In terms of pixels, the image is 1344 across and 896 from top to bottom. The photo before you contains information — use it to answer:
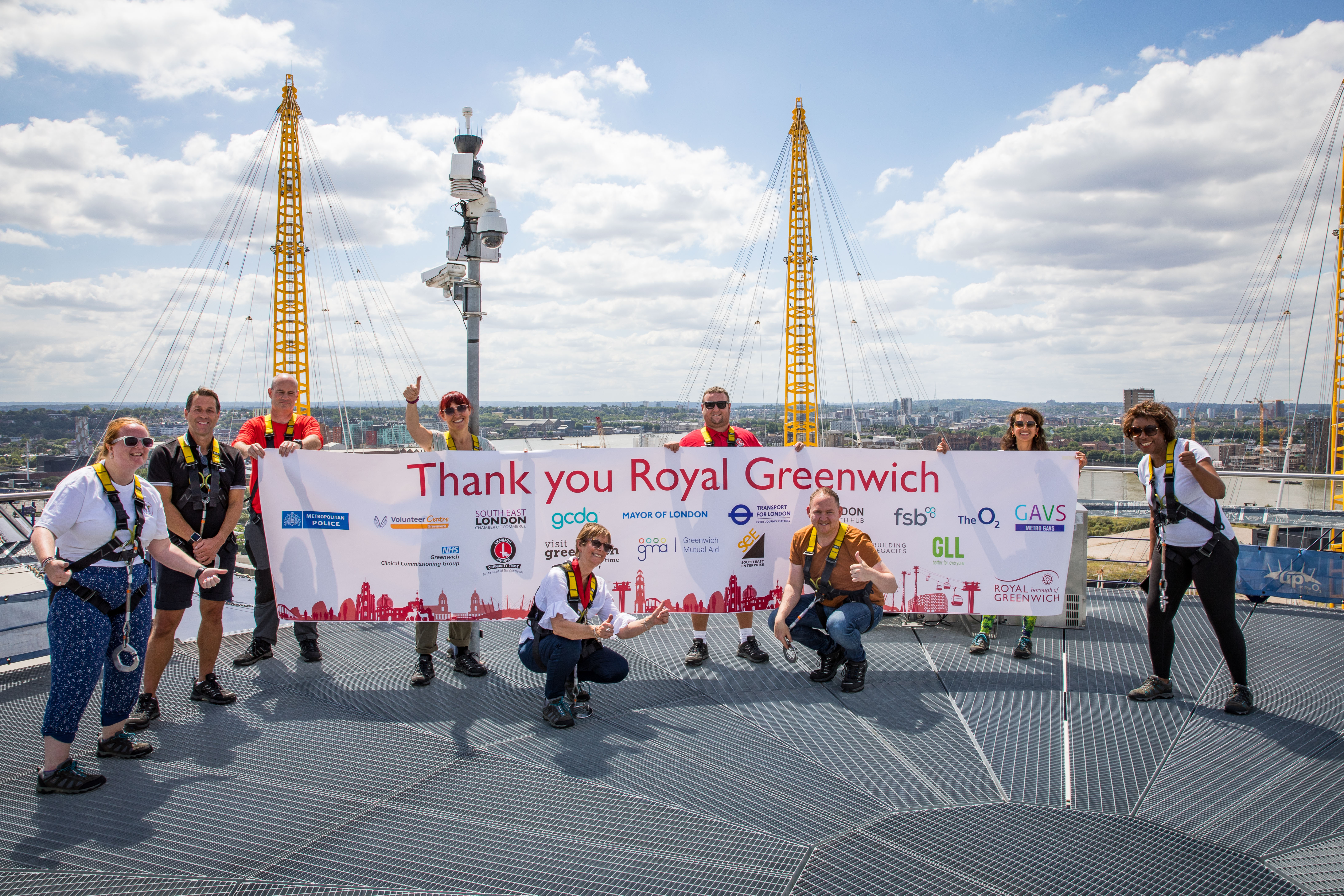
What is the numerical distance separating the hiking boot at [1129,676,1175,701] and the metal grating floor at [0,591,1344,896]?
0.32ft

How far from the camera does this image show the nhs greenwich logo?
483 centimetres

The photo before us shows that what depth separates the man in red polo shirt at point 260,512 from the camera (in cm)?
482

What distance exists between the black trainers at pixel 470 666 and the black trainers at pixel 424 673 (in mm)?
184

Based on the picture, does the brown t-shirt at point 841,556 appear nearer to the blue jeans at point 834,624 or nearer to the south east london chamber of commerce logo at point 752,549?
the blue jeans at point 834,624

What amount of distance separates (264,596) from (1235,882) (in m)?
5.62

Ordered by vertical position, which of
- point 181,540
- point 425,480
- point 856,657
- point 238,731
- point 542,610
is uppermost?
point 425,480

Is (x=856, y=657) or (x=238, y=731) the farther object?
(x=856, y=657)

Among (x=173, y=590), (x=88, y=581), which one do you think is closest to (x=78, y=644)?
(x=88, y=581)

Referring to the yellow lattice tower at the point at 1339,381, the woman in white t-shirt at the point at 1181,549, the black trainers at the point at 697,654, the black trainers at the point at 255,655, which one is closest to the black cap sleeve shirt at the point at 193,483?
the black trainers at the point at 255,655

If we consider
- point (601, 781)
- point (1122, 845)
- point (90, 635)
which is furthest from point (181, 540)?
point (1122, 845)

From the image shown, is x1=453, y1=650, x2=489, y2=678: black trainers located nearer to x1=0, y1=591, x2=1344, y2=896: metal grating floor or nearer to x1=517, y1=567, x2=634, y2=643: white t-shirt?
x1=0, y1=591, x2=1344, y2=896: metal grating floor

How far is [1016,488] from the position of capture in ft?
16.8

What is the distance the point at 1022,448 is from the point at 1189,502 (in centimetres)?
138

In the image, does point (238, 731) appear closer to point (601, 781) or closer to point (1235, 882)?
point (601, 781)
